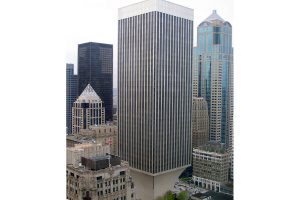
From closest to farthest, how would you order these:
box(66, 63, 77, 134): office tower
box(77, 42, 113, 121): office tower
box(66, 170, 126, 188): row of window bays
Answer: box(66, 63, 77, 134): office tower < box(77, 42, 113, 121): office tower < box(66, 170, 126, 188): row of window bays

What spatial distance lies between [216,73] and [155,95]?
148cm

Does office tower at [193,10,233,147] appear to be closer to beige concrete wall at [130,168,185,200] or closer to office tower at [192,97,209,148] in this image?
office tower at [192,97,209,148]

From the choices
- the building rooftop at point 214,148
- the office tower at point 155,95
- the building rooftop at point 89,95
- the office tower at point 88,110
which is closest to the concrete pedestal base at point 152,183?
the office tower at point 155,95

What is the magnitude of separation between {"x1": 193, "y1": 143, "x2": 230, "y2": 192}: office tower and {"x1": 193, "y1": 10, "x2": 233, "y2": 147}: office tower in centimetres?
10

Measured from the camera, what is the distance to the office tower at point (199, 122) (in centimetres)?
245

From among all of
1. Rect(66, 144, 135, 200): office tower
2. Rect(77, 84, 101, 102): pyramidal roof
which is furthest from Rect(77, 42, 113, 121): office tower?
Rect(66, 144, 135, 200): office tower

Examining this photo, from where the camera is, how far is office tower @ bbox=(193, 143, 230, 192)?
2.21m

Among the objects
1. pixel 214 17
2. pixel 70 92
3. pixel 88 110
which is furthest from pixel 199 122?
pixel 70 92

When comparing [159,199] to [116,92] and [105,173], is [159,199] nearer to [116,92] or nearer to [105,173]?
[105,173]

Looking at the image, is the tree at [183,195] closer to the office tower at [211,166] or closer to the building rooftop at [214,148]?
the office tower at [211,166]
